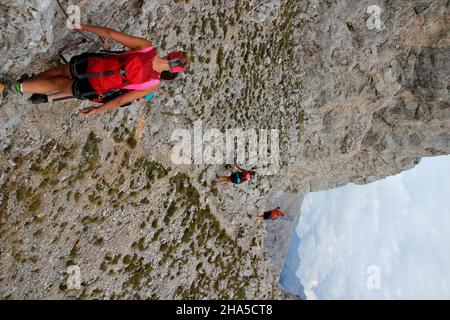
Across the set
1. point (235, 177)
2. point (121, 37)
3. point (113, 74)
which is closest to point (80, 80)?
point (113, 74)

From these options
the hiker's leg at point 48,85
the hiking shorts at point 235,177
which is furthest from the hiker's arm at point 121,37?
the hiking shorts at point 235,177

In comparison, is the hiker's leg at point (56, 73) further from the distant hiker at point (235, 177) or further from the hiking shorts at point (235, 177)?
the hiking shorts at point (235, 177)

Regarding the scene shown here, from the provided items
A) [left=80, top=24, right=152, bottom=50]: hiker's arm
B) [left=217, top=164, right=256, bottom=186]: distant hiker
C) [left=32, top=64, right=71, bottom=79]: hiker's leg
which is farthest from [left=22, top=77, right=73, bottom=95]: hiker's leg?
[left=217, top=164, right=256, bottom=186]: distant hiker

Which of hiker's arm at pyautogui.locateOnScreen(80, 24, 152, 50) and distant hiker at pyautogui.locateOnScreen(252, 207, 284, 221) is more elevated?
hiker's arm at pyautogui.locateOnScreen(80, 24, 152, 50)

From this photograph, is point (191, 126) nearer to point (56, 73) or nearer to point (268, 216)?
point (56, 73)

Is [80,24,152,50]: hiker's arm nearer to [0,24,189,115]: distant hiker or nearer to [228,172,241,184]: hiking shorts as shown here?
[0,24,189,115]: distant hiker

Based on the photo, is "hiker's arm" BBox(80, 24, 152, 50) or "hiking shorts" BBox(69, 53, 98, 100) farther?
"hiking shorts" BBox(69, 53, 98, 100)

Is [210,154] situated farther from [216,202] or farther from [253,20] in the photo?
[253,20]
